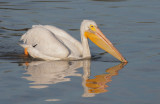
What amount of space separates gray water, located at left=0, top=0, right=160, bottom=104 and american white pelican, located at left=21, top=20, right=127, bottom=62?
0.21m

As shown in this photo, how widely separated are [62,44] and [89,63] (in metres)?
0.67

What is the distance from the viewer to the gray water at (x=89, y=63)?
226 inches

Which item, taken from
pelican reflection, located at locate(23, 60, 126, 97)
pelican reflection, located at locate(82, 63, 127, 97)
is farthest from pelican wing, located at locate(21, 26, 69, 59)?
pelican reflection, located at locate(82, 63, 127, 97)

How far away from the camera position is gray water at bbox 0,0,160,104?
574 cm

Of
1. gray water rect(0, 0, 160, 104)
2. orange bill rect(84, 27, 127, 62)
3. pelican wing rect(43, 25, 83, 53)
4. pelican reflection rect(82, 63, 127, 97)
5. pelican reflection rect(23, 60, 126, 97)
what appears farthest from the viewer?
pelican wing rect(43, 25, 83, 53)

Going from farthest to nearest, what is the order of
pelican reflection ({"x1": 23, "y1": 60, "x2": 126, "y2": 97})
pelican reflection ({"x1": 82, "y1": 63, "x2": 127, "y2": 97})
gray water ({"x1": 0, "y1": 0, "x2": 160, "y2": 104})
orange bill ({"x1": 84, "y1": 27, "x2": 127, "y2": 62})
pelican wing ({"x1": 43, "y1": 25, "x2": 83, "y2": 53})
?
pelican wing ({"x1": 43, "y1": 25, "x2": 83, "y2": 53}) → orange bill ({"x1": 84, "y1": 27, "x2": 127, "y2": 62}) → pelican reflection ({"x1": 23, "y1": 60, "x2": 126, "y2": 97}) → pelican reflection ({"x1": 82, "y1": 63, "x2": 127, "y2": 97}) → gray water ({"x1": 0, "y1": 0, "x2": 160, "y2": 104})

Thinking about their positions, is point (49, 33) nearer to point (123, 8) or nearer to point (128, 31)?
point (128, 31)

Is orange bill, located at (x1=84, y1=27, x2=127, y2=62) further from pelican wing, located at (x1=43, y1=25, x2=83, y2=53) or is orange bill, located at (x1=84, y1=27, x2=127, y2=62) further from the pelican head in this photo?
pelican wing, located at (x1=43, y1=25, x2=83, y2=53)

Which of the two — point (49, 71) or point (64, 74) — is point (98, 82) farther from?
point (49, 71)

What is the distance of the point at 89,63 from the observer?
789 cm

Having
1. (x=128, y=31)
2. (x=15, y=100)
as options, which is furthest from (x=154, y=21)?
(x=15, y=100)

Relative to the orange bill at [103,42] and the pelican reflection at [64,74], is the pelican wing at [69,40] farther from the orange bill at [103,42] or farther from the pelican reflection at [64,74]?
the pelican reflection at [64,74]

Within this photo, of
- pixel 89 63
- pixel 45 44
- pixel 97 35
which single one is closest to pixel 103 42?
pixel 97 35

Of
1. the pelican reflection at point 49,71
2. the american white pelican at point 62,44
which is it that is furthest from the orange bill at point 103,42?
the pelican reflection at point 49,71
